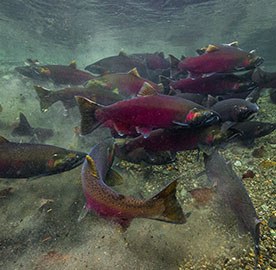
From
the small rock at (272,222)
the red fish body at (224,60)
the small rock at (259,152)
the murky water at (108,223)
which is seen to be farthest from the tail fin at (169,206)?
the red fish body at (224,60)

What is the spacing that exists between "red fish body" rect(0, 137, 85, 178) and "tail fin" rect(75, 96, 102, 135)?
0.64 metres

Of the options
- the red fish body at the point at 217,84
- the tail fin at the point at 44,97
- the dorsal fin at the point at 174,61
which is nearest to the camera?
the red fish body at the point at 217,84

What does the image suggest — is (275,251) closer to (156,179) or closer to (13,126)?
(156,179)

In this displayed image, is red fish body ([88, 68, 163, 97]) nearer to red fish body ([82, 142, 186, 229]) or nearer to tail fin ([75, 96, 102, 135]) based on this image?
tail fin ([75, 96, 102, 135])

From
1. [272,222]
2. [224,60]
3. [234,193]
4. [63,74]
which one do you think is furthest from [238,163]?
[63,74]

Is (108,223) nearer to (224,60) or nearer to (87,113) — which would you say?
(87,113)

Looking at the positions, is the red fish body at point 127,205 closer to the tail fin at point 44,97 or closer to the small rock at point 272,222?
the small rock at point 272,222

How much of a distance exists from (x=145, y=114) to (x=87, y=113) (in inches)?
36.0

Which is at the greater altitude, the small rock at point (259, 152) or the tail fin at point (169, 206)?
the tail fin at point (169, 206)

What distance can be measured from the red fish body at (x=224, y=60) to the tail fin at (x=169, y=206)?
3.84m

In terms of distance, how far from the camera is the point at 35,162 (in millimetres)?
4676

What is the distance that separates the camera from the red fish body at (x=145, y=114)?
4.11 metres

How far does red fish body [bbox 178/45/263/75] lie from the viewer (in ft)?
18.7

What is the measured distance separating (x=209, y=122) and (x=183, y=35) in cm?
3306
